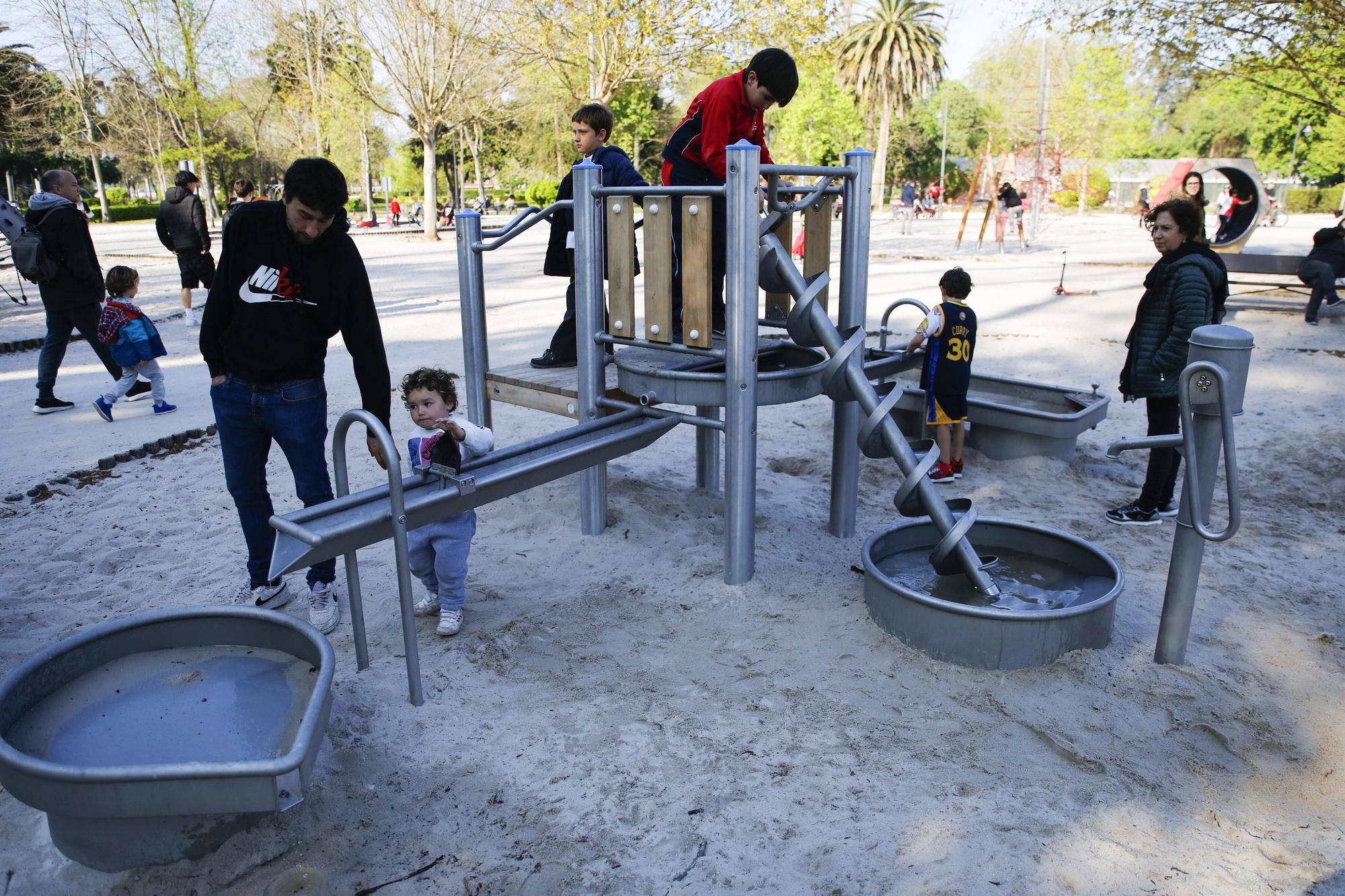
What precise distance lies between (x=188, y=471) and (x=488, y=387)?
209 cm

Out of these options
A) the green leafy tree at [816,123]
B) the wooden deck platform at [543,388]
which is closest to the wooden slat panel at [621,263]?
the wooden deck platform at [543,388]

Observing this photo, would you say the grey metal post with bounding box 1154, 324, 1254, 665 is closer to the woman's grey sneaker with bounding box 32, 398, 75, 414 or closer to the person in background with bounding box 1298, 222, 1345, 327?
the woman's grey sneaker with bounding box 32, 398, 75, 414

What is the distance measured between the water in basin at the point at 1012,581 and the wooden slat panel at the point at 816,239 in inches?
58.2

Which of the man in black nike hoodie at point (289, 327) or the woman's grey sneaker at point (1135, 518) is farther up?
the man in black nike hoodie at point (289, 327)

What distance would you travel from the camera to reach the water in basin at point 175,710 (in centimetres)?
265

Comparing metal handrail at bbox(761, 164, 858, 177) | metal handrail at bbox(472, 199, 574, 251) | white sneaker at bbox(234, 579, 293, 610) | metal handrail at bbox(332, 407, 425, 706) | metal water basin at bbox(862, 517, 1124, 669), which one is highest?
metal handrail at bbox(761, 164, 858, 177)

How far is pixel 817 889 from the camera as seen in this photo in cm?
240

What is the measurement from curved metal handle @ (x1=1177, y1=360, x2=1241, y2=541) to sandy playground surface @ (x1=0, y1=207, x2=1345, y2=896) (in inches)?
23.2

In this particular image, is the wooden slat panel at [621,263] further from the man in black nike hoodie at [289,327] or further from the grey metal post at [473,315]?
the man in black nike hoodie at [289,327]

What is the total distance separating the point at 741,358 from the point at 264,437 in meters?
1.90

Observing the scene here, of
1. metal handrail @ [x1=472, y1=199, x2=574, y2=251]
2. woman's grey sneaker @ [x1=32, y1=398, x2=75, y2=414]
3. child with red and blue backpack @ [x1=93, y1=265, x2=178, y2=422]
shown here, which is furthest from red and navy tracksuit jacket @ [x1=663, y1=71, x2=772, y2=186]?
woman's grey sneaker @ [x1=32, y1=398, x2=75, y2=414]

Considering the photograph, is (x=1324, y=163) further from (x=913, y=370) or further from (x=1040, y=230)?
(x=913, y=370)

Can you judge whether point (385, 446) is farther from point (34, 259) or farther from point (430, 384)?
point (34, 259)

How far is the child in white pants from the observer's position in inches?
138
